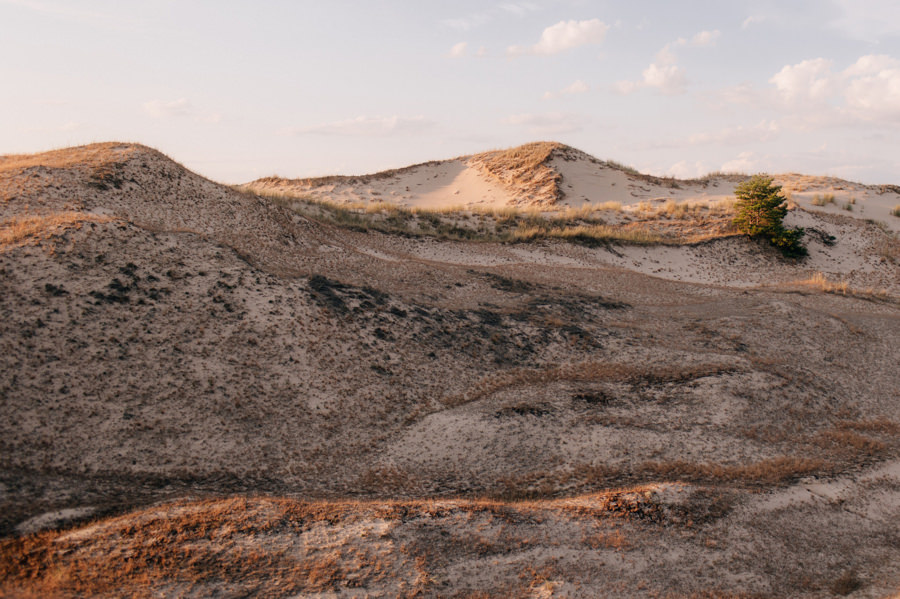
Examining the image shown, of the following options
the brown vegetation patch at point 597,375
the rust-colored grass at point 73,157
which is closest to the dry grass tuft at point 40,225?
the rust-colored grass at point 73,157

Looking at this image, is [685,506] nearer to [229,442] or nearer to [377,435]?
[377,435]

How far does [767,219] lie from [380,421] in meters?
23.9

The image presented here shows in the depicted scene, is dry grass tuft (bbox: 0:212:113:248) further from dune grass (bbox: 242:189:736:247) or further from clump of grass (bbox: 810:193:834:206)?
clump of grass (bbox: 810:193:834:206)

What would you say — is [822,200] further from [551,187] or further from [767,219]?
[551,187]

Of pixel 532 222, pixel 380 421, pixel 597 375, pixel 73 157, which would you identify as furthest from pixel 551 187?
pixel 380 421

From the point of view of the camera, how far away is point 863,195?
35.8m

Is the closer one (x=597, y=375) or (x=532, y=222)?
(x=597, y=375)

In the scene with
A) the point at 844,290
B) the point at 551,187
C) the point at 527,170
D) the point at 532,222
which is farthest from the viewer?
the point at 527,170

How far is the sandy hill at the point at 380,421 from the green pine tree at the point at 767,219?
9983 mm

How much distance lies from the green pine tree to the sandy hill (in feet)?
32.8

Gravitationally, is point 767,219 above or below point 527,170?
below

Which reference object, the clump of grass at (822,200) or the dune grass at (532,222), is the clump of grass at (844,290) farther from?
the clump of grass at (822,200)

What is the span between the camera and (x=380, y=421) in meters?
10.8

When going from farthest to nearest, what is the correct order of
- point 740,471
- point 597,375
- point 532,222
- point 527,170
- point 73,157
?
1. point 527,170
2. point 532,222
3. point 73,157
4. point 597,375
5. point 740,471
